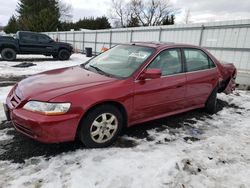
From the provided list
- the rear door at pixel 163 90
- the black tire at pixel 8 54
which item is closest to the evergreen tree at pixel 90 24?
the black tire at pixel 8 54

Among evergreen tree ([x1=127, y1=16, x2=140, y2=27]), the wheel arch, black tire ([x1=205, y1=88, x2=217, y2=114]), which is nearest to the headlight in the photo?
the wheel arch

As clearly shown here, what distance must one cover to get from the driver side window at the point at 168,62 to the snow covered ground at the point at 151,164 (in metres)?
1.05

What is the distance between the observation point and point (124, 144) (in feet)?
11.7

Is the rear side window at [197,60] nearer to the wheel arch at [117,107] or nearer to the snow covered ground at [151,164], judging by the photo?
the snow covered ground at [151,164]

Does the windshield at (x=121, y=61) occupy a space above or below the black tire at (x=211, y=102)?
above

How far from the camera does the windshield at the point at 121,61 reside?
3801 mm

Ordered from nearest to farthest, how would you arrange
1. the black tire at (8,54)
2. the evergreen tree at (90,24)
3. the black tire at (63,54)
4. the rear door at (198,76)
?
the rear door at (198,76) < the black tire at (8,54) < the black tire at (63,54) < the evergreen tree at (90,24)

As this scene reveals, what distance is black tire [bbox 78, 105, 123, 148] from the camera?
124 inches

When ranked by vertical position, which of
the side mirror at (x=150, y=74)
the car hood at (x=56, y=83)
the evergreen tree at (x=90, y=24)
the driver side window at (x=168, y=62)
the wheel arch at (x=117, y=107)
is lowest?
the wheel arch at (x=117, y=107)

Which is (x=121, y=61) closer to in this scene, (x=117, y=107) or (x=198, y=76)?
(x=117, y=107)

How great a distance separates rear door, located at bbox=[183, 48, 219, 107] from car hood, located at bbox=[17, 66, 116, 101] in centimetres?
172

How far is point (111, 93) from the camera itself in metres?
3.29

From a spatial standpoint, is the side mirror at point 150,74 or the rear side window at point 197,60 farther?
the rear side window at point 197,60

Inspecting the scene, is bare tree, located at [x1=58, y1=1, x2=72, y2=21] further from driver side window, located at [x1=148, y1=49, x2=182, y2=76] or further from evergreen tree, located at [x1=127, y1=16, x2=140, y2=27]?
driver side window, located at [x1=148, y1=49, x2=182, y2=76]
